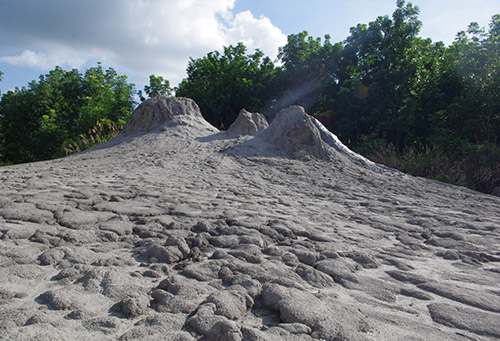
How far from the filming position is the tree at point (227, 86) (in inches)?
691

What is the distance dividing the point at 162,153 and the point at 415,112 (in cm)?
1192

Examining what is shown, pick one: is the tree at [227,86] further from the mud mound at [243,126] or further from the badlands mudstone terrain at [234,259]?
the badlands mudstone terrain at [234,259]

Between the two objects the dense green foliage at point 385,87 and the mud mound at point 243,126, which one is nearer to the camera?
the mud mound at point 243,126

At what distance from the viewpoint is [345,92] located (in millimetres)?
16016

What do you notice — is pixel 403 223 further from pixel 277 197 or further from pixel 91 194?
pixel 91 194

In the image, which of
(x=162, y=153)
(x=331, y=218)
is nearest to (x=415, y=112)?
(x=162, y=153)

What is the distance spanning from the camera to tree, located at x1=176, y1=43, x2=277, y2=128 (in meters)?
17.6

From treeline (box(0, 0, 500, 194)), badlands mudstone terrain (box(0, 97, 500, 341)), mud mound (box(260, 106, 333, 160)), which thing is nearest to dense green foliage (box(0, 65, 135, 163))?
treeline (box(0, 0, 500, 194))

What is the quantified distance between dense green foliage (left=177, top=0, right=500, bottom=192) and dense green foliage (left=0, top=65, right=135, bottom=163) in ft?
13.6

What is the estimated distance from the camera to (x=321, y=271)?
2459mm

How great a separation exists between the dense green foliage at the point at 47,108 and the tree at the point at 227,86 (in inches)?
128

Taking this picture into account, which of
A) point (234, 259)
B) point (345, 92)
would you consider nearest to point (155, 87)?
point (345, 92)

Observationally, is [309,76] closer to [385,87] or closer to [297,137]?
[385,87]

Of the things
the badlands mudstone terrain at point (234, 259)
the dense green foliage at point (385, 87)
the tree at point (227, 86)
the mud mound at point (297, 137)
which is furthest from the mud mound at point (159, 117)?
the tree at point (227, 86)
